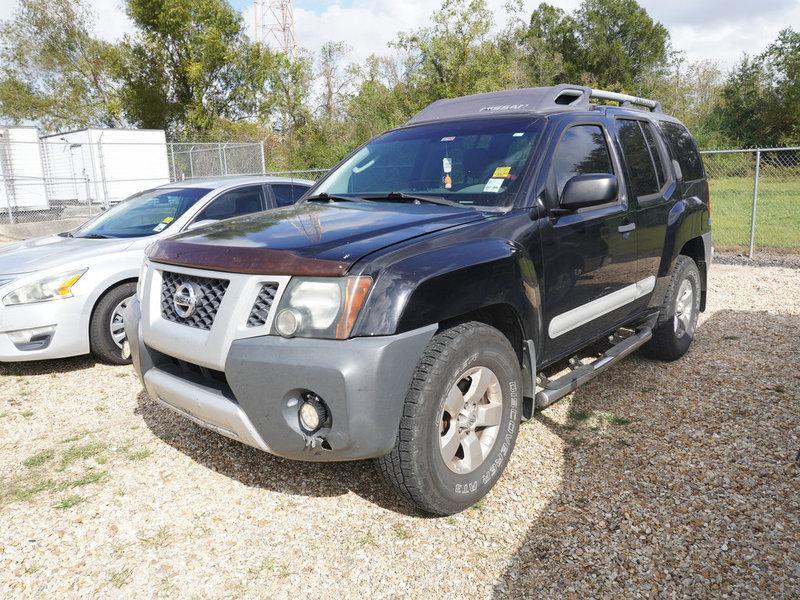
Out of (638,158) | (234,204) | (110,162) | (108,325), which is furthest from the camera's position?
(110,162)

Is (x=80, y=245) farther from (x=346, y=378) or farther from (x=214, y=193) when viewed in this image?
(x=346, y=378)

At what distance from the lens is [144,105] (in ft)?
108

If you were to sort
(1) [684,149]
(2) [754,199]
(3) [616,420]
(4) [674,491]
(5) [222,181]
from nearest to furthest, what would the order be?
(4) [674,491] → (3) [616,420] → (1) [684,149] → (5) [222,181] → (2) [754,199]

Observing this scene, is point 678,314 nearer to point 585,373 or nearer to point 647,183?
point 647,183

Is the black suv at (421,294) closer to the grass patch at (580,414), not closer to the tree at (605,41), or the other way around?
the grass patch at (580,414)

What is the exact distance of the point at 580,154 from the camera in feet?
12.4

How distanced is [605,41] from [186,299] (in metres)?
55.0

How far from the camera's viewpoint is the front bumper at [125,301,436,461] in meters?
2.40

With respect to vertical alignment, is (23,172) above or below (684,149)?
above

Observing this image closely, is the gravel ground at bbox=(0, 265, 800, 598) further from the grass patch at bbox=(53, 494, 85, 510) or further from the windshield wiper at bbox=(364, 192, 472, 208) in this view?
the windshield wiper at bbox=(364, 192, 472, 208)

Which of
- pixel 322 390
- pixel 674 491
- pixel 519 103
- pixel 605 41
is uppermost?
pixel 605 41

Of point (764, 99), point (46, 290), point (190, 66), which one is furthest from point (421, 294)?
point (764, 99)

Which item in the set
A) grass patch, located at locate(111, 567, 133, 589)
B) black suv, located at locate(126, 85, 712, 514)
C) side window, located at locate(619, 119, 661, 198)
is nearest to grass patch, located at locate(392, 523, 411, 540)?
black suv, located at locate(126, 85, 712, 514)

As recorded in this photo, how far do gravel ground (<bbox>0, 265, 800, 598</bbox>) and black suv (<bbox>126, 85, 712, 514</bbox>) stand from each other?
0.32 metres
